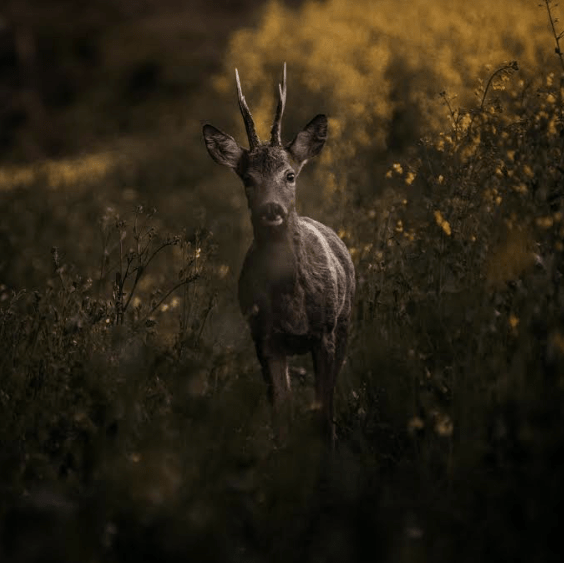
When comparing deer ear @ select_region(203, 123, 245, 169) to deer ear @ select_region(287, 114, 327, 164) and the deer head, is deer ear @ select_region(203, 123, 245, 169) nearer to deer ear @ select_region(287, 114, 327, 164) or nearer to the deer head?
the deer head

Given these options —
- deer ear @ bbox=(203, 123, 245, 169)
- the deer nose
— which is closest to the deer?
the deer nose

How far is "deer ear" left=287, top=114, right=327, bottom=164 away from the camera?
20.2 feet

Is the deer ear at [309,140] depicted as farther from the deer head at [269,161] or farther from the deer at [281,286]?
the deer at [281,286]

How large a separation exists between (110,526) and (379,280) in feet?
12.3

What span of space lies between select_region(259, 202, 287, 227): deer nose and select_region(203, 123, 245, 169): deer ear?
2.47 ft

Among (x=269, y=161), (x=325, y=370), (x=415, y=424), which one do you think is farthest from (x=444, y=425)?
(x=269, y=161)

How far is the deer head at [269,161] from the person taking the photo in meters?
5.55

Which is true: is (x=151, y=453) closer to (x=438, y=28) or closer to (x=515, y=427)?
(x=515, y=427)

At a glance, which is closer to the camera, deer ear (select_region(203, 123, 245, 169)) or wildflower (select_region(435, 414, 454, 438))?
wildflower (select_region(435, 414, 454, 438))

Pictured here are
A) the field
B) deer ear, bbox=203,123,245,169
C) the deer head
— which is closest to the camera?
the field

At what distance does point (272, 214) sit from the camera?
542 centimetres

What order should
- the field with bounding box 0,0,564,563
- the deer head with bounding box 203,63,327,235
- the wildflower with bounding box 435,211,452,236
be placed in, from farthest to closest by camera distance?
the deer head with bounding box 203,63,327,235 < the wildflower with bounding box 435,211,452,236 < the field with bounding box 0,0,564,563

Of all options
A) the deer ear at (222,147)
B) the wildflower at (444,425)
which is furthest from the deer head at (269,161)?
the wildflower at (444,425)

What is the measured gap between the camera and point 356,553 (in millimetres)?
3424
